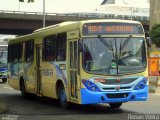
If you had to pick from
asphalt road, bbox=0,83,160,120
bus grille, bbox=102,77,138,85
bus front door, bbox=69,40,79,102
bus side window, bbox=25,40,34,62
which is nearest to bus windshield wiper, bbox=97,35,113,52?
bus front door, bbox=69,40,79,102

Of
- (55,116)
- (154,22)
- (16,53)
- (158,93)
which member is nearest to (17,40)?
(16,53)

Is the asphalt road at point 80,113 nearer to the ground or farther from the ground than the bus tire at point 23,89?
farther from the ground

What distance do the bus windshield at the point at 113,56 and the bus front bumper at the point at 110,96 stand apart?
0.59 meters

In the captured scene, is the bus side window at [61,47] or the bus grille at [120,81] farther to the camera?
the bus side window at [61,47]

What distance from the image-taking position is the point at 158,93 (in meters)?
25.3

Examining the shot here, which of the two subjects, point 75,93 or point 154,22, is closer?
point 75,93

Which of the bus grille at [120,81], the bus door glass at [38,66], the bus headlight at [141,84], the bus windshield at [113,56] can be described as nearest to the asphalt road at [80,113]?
the bus headlight at [141,84]

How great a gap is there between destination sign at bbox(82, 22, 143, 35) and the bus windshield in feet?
0.74

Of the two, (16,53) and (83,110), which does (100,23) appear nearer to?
(83,110)

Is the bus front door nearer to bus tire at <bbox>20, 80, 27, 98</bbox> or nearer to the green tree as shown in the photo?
bus tire at <bbox>20, 80, 27, 98</bbox>

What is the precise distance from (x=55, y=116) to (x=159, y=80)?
14.8m

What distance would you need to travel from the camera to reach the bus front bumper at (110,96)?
47.2 ft

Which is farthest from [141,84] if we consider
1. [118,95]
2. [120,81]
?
[118,95]

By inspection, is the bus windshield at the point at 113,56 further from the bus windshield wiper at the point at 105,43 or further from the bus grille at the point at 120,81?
the bus grille at the point at 120,81
